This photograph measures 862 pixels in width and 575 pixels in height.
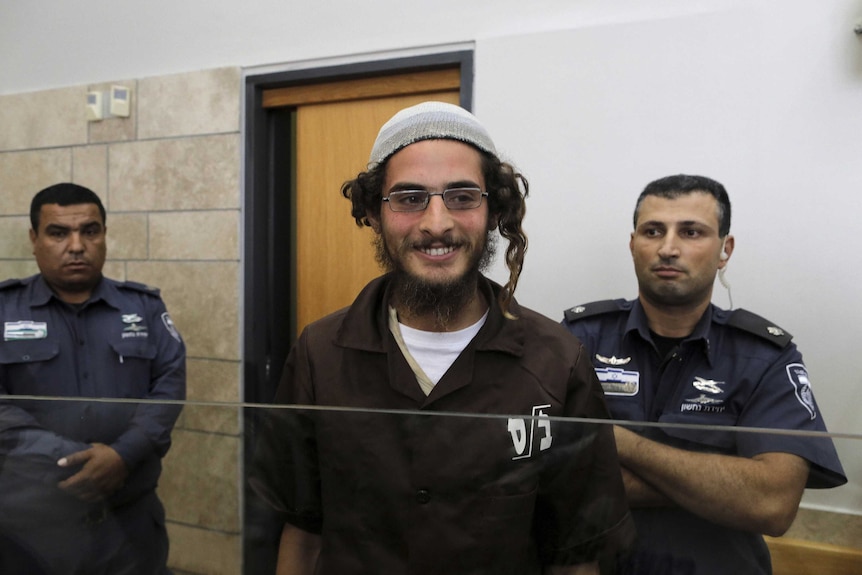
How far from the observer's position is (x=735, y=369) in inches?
56.6

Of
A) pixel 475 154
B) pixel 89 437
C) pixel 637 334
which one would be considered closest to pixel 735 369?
pixel 637 334

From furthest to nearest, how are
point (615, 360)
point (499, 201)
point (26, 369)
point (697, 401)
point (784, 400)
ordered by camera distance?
point (26, 369) → point (615, 360) → point (697, 401) → point (784, 400) → point (499, 201)

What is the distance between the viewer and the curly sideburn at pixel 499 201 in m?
1.14

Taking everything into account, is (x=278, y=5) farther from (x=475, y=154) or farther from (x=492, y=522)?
(x=492, y=522)

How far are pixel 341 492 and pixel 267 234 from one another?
1.94 metres

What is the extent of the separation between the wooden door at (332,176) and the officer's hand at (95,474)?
1624 mm

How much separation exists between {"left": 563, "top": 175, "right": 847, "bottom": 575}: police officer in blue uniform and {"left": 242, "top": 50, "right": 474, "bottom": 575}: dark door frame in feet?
4.08

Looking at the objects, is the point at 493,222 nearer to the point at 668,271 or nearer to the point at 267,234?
the point at 668,271

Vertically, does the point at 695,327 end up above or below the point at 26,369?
above

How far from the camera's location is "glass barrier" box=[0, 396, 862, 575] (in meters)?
0.69

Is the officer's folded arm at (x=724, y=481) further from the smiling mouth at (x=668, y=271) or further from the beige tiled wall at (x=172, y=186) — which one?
the beige tiled wall at (x=172, y=186)

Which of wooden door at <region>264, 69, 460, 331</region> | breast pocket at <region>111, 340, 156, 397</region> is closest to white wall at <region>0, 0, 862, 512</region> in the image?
wooden door at <region>264, 69, 460, 331</region>

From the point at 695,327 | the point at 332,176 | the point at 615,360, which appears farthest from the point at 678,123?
the point at 332,176

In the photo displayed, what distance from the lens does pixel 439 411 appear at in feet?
3.01
